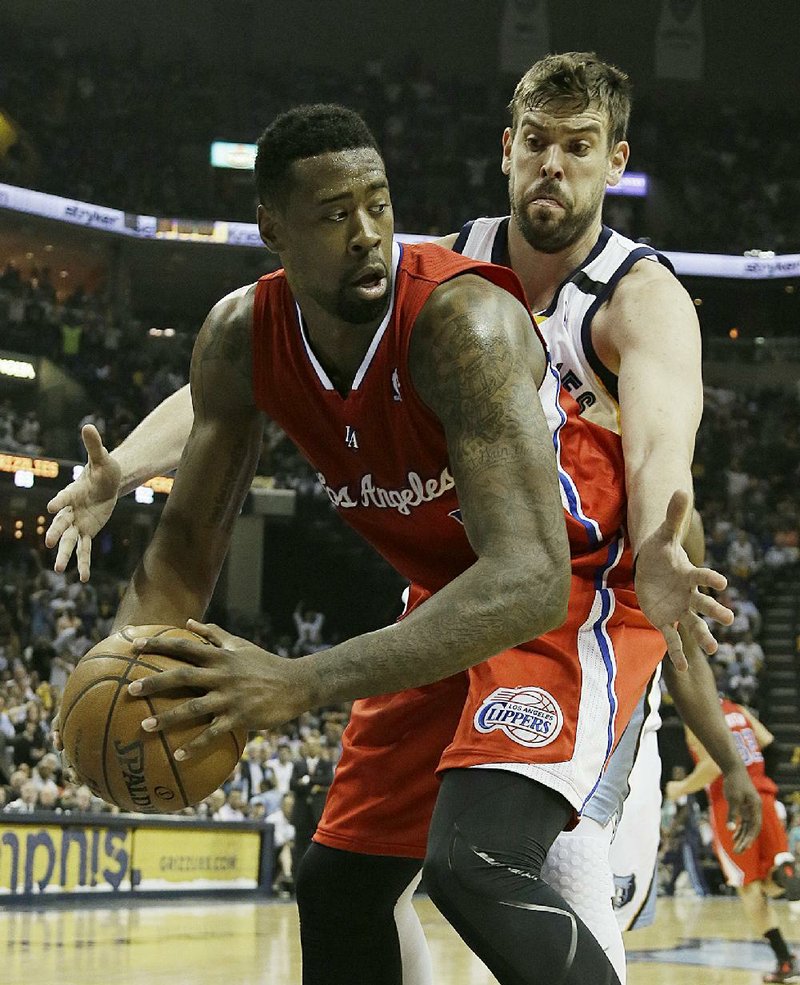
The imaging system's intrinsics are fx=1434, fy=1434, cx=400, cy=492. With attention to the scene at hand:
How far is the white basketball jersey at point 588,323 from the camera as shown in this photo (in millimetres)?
3529

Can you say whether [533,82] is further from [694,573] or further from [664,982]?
[664,982]

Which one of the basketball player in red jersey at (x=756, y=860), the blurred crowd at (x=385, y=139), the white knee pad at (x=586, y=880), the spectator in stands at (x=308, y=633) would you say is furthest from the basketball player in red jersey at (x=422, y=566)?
the blurred crowd at (x=385, y=139)

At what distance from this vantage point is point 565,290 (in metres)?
3.63

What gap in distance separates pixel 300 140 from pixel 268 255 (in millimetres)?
23281

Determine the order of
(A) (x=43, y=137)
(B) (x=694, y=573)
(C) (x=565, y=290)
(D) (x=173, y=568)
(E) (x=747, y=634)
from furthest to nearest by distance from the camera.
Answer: (A) (x=43, y=137) → (E) (x=747, y=634) → (C) (x=565, y=290) → (D) (x=173, y=568) → (B) (x=694, y=573)

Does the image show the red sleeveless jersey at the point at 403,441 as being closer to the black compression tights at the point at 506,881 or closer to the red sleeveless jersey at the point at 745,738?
the black compression tights at the point at 506,881

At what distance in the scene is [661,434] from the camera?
127 inches

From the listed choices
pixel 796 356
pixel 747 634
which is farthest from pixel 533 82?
pixel 796 356

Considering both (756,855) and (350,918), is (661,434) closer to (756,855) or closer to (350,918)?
(350,918)

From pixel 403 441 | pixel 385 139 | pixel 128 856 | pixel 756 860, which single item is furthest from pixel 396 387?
pixel 385 139

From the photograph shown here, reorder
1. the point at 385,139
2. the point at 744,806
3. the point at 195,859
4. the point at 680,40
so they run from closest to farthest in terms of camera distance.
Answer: the point at 744,806
the point at 195,859
the point at 680,40
the point at 385,139

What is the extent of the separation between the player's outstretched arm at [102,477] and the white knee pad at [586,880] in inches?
50.0

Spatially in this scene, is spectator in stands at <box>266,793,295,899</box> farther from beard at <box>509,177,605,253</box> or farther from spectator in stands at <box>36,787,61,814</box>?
beard at <box>509,177,605,253</box>

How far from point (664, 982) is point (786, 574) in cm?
1569
